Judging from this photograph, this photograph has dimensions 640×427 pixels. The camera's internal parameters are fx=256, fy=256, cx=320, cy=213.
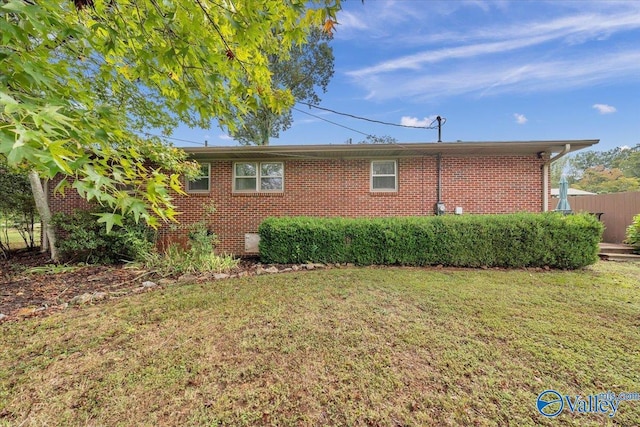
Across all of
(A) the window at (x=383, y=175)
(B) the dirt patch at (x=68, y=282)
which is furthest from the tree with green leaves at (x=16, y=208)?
(A) the window at (x=383, y=175)

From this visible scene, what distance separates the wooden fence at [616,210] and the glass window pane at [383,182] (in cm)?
872

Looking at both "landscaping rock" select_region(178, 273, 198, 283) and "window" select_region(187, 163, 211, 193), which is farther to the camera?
"window" select_region(187, 163, 211, 193)

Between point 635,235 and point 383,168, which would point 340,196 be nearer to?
point 383,168

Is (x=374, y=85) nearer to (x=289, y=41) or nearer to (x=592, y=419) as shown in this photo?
(x=289, y=41)

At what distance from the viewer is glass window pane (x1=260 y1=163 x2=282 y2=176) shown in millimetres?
8133

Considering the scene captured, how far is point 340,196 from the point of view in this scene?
7.95 metres

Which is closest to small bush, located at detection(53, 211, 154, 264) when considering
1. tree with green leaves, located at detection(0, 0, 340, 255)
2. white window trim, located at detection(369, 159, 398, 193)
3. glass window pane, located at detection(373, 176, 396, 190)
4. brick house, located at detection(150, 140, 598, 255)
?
brick house, located at detection(150, 140, 598, 255)

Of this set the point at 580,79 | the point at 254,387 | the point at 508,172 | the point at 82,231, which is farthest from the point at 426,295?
the point at 580,79

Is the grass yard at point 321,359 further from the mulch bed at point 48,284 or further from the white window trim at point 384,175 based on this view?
the white window trim at point 384,175

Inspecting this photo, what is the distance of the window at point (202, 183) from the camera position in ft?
26.6

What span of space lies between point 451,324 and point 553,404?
1.20 m

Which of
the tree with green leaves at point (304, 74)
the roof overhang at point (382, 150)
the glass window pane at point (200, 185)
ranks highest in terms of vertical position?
the tree with green leaves at point (304, 74)

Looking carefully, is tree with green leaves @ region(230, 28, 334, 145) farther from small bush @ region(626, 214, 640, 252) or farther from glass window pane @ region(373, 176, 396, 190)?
small bush @ region(626, 214, 640, 252)

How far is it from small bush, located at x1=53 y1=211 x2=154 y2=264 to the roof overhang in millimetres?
2715
